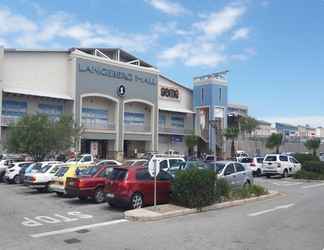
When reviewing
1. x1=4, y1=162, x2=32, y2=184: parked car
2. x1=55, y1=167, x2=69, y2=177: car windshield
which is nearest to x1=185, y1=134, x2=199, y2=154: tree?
x1=4, y1=162, x2=32, y2=184: parked car

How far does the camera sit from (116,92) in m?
56.7

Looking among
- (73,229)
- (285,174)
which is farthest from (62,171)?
(285,174)

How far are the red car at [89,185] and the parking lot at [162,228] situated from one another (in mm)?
451

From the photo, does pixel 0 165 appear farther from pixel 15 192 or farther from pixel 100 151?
pixel 100 151

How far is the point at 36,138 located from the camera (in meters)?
35.1

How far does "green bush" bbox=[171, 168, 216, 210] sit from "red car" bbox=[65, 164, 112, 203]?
11.5 feet

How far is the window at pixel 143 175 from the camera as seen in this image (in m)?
15.9

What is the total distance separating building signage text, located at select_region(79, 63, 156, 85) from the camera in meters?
53.2

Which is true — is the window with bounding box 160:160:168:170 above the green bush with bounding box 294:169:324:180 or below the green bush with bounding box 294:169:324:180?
above

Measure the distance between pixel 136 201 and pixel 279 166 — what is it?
20.0m

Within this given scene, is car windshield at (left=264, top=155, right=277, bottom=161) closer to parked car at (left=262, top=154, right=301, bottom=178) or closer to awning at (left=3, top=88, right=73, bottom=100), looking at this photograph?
parked car at (left=262, top=154, right=301, bottom=178)

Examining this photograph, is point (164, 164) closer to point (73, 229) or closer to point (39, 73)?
point (73, 229)

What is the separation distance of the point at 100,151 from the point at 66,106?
8.23 metres

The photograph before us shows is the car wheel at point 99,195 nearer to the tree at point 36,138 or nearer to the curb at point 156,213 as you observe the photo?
the curb at point 156,213
